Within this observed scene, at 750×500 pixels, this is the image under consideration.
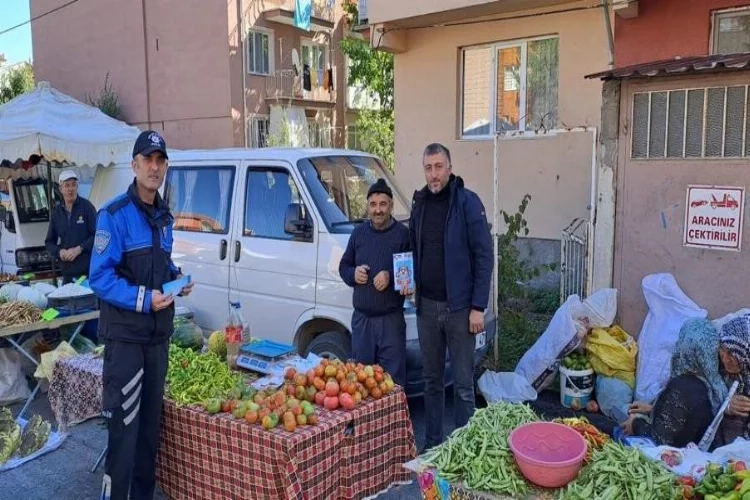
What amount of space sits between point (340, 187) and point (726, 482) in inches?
150

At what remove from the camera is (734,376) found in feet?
14.1

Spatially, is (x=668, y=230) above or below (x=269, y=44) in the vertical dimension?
below

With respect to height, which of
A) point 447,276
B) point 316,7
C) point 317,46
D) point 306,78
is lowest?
point 447,276

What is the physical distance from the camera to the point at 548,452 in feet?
9.86

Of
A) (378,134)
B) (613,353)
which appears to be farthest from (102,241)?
(378,134)

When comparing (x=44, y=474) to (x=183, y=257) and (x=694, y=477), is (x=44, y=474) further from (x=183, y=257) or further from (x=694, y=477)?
(x=694, y=477)

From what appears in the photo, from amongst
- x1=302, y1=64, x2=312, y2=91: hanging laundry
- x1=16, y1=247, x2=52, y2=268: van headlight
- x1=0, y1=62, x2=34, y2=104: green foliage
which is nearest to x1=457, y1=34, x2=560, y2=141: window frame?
x1=16, y1=247, x2=52, y2=268: van headlight

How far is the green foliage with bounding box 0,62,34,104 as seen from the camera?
2722cm

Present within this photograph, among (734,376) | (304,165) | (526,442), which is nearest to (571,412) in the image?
(734,376)

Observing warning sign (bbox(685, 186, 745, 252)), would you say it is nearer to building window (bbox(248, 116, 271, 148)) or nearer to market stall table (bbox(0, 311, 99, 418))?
market stall table (bbox(0, 311, 99, 418))

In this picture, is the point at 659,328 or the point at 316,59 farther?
the point at 316,59

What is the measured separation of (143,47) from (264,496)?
20789 millimetres

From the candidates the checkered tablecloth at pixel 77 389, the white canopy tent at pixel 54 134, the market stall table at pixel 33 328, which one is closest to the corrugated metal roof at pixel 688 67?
the checkered tablecloth at pixel 77 389

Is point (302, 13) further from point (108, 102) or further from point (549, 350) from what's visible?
point (549, 350)
